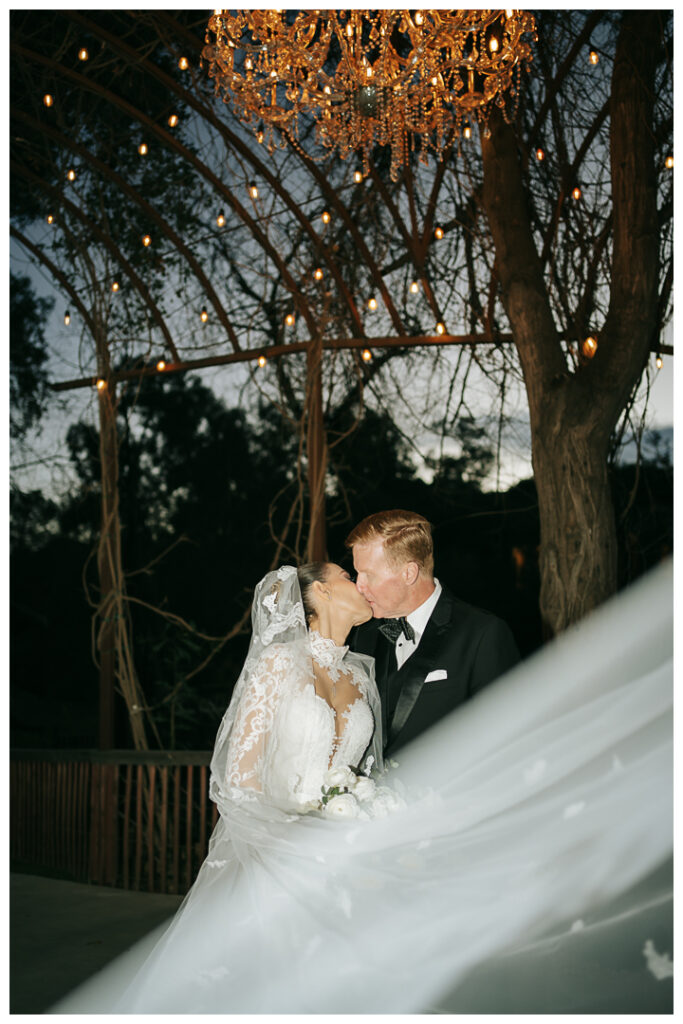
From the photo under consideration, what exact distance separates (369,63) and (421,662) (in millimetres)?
2351

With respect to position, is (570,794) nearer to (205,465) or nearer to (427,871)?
(427,871)

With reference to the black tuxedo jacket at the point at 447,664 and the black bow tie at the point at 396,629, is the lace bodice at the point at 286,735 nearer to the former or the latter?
the black tuxedo jacket at the point at 447,664

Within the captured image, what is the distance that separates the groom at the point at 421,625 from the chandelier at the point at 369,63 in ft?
5.95

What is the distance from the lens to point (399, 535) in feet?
9.02

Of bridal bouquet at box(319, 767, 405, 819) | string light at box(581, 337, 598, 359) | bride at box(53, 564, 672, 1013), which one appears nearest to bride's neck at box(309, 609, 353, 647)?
bride at box(53, 564, 672, 1013)

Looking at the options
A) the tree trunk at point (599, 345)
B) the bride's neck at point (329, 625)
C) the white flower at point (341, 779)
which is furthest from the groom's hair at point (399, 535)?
the tree trunk at point (599, 345)

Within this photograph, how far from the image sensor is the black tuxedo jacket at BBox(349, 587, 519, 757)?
2.74 metres

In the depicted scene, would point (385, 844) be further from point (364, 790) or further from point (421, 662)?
point (421, 662)

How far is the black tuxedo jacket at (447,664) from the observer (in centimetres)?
274

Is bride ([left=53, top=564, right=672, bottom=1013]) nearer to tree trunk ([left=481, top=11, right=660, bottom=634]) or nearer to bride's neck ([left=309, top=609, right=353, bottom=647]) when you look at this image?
bride's neck ([left=309, top=609, right=353, bottom=647])

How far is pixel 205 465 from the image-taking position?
761cm

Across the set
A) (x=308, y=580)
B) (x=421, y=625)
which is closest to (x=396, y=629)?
(x=421, y=625)

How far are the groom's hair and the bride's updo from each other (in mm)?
170

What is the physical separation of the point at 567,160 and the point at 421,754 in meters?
3.63
